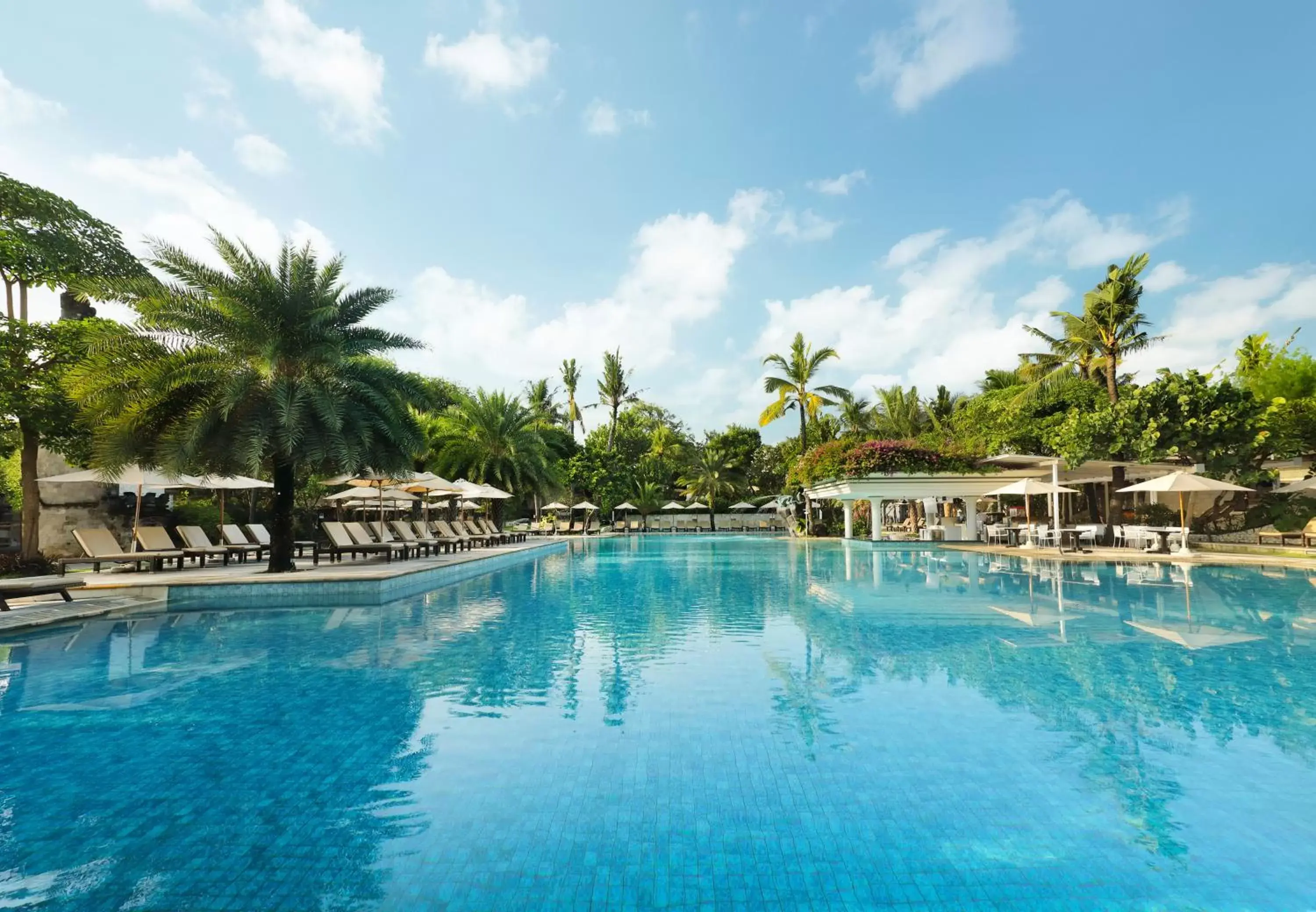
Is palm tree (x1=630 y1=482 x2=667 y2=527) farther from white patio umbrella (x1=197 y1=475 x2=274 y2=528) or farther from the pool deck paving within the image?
the pool deck paving

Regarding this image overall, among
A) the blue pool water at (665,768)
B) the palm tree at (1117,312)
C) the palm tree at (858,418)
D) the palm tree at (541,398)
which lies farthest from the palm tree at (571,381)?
the blue pool water at (665,768)

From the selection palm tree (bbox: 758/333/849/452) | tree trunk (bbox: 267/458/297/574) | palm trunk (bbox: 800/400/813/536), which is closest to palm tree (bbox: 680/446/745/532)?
palm trunk (bbox: 800/400/813/536)

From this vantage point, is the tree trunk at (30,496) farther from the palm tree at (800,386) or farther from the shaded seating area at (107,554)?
the palm tree at (800,386)

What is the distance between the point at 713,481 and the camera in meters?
44.6

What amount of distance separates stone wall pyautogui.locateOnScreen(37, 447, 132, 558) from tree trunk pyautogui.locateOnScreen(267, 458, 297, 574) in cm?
675

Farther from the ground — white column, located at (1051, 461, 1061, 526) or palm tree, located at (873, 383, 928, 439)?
palm tree, located at (873, 383, 928, 439)

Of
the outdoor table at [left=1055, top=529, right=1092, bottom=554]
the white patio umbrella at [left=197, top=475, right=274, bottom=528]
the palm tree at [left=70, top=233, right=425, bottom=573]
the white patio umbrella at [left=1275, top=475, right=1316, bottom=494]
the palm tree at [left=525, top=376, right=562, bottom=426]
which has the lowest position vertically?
the outdoor table at [left=1055, top=529, right=1092, bottom=554]

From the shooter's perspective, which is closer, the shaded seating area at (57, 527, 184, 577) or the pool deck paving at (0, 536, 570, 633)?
the pool deck paving at (0, 536, 570, 633)

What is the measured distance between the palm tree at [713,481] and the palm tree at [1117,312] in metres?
25.4

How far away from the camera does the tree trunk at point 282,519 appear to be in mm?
13031

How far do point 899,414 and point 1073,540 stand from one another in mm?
20430

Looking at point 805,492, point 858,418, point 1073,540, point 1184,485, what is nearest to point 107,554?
point 1073,540

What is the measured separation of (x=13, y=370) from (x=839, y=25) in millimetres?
19586

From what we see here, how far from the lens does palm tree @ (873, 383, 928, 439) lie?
39.6m
